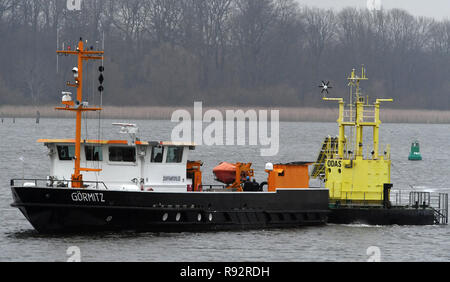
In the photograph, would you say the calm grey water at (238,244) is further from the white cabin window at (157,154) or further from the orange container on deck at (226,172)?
the white cabin window at (157,154)

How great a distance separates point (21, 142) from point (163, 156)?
5515cm

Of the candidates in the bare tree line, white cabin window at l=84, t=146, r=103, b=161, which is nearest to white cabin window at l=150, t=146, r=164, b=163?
white cabin window at l=84, t=146, r=103, b=161

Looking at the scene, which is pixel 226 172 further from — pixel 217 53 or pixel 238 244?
pixel 217 53

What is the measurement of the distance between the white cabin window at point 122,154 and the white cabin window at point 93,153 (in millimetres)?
395

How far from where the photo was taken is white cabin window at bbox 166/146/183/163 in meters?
36.0

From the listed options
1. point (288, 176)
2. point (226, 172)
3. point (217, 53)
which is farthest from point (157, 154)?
point (217, 53)

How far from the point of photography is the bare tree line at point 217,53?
119 m

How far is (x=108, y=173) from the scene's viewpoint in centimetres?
3528

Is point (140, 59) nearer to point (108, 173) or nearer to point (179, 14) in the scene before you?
point (179, 14)

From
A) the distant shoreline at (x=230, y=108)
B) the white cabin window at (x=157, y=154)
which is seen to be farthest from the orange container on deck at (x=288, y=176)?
the distant shoreline at (x=230, y=108)

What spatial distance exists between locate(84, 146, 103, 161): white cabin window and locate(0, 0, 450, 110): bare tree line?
76.3m

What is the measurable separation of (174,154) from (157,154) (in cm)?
67

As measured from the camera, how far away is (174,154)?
119 ft
